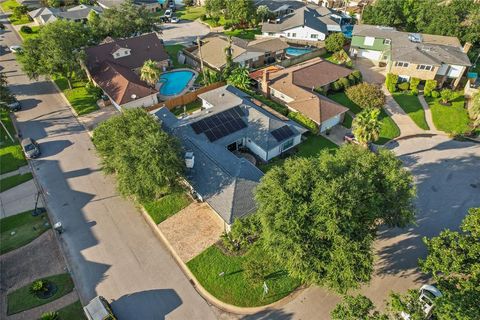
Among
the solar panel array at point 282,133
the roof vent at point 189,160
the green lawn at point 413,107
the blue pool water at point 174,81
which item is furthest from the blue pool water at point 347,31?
the roof vent at point 189,160

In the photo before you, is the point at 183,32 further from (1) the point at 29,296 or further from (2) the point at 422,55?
(1) the point at 29,296

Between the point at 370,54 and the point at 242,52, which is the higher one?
the point at 242,52

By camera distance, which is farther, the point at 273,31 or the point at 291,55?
the point at 273,31

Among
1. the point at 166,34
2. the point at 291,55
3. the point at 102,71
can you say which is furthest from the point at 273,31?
the point at 102,71

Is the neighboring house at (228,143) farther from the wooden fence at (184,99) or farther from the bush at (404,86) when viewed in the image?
the bush at (404,86)

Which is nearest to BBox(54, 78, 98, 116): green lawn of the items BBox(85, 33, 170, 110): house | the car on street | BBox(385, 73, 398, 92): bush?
BBox(85, 33, 170, 110): house

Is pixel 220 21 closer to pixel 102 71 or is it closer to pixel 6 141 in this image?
pixel 102 71

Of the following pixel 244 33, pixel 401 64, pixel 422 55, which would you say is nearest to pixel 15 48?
pixel 244 33

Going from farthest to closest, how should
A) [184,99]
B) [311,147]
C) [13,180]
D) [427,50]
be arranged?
[427,50] < [184,99] < [311,147] < [13,180]
